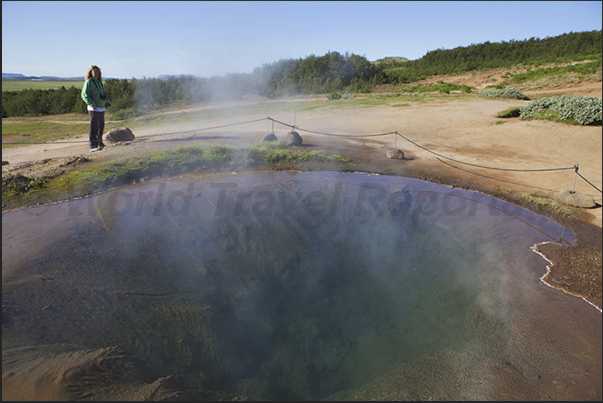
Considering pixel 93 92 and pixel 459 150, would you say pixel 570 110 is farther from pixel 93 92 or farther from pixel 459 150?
pixel 93 92

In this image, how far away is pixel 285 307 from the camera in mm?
3727

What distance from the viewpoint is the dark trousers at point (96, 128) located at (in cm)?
819

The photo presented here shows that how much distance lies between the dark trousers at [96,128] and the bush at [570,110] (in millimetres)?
13801

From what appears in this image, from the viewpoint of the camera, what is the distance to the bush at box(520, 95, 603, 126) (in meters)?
11.1

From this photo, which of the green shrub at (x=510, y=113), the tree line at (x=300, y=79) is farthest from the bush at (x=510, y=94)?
the tree line at (x=300, y=79)

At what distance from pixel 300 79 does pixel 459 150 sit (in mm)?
18704

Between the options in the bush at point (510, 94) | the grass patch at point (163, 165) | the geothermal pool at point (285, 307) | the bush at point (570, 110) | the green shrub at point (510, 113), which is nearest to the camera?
the geothermal pool at point (285, 307)

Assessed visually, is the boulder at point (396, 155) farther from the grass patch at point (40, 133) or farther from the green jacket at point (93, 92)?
the grass patch at point (40, 133)

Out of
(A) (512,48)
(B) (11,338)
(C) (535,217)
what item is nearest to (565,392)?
(C) (535,217)

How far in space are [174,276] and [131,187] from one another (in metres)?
3.48

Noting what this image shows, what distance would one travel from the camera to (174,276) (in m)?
4.05

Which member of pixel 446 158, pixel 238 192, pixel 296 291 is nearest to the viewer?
pixel 296 291

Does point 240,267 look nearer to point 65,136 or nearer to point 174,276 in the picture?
point 174,276

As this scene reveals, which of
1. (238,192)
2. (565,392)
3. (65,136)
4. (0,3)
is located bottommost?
(565,392)
